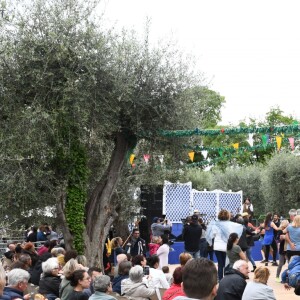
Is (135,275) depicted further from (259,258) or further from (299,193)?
(299,193)

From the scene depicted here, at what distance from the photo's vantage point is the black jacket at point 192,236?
1638 cm

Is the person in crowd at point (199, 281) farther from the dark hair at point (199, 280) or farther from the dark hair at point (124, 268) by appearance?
the dark hair at point (124, 268)

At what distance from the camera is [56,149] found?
14797mm

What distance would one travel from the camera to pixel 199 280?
12.1 ft

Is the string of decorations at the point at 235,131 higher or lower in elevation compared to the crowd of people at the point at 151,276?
higher

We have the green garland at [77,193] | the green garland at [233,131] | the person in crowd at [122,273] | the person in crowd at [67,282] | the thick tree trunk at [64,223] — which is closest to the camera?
the person in crowd at [67,282]

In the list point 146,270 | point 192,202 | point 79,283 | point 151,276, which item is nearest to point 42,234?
point 146,270

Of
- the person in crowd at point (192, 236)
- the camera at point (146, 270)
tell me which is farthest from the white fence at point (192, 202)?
the camera at point (146, 270)

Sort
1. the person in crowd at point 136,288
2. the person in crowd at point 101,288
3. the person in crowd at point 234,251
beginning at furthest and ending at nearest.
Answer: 1. the person in crowd at point 234,251
2. the person in crowd at point 136,288
3. the person in crowd at point 101,288

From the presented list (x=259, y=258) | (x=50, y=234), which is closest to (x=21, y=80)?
(x=50, y=234)

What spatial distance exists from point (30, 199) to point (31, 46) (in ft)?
11.0

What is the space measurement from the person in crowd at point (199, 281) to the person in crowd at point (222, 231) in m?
9.56

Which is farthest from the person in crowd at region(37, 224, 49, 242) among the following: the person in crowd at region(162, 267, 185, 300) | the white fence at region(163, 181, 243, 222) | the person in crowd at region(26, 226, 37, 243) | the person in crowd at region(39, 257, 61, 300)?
the person in crowd at region(162, 267, 185, 300)

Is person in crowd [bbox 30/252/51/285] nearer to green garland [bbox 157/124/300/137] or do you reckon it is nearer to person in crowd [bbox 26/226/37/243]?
green garland [bbox 157/124/300/137]
